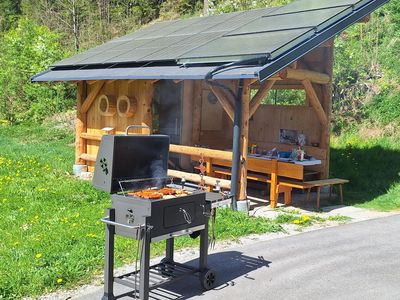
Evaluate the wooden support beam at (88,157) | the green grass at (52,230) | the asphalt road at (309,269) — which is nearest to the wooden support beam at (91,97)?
the wooden support beam at (88,157)

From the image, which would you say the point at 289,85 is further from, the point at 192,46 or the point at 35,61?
the point at 35,61

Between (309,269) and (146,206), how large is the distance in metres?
2.52

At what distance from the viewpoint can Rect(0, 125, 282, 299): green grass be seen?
541cm

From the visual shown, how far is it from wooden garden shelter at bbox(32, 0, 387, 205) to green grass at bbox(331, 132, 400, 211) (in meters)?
1.17

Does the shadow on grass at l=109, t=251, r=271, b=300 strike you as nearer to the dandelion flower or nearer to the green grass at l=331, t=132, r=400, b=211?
the dandelion flower

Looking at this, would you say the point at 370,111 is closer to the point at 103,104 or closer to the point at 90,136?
the point at 103,104

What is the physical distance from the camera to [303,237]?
744 centimetres

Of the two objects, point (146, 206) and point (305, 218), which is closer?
point (146, 206)

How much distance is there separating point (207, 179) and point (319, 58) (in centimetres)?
390

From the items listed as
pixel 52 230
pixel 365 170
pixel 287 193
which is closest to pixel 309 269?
pixel 52 230

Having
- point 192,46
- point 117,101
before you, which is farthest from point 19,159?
point 192,46

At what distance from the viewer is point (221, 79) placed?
830 centimetres

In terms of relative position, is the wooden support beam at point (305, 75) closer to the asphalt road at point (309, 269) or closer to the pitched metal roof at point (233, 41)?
the pitched metal roof at point (233, 41)

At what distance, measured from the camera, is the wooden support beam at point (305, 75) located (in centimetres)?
902
